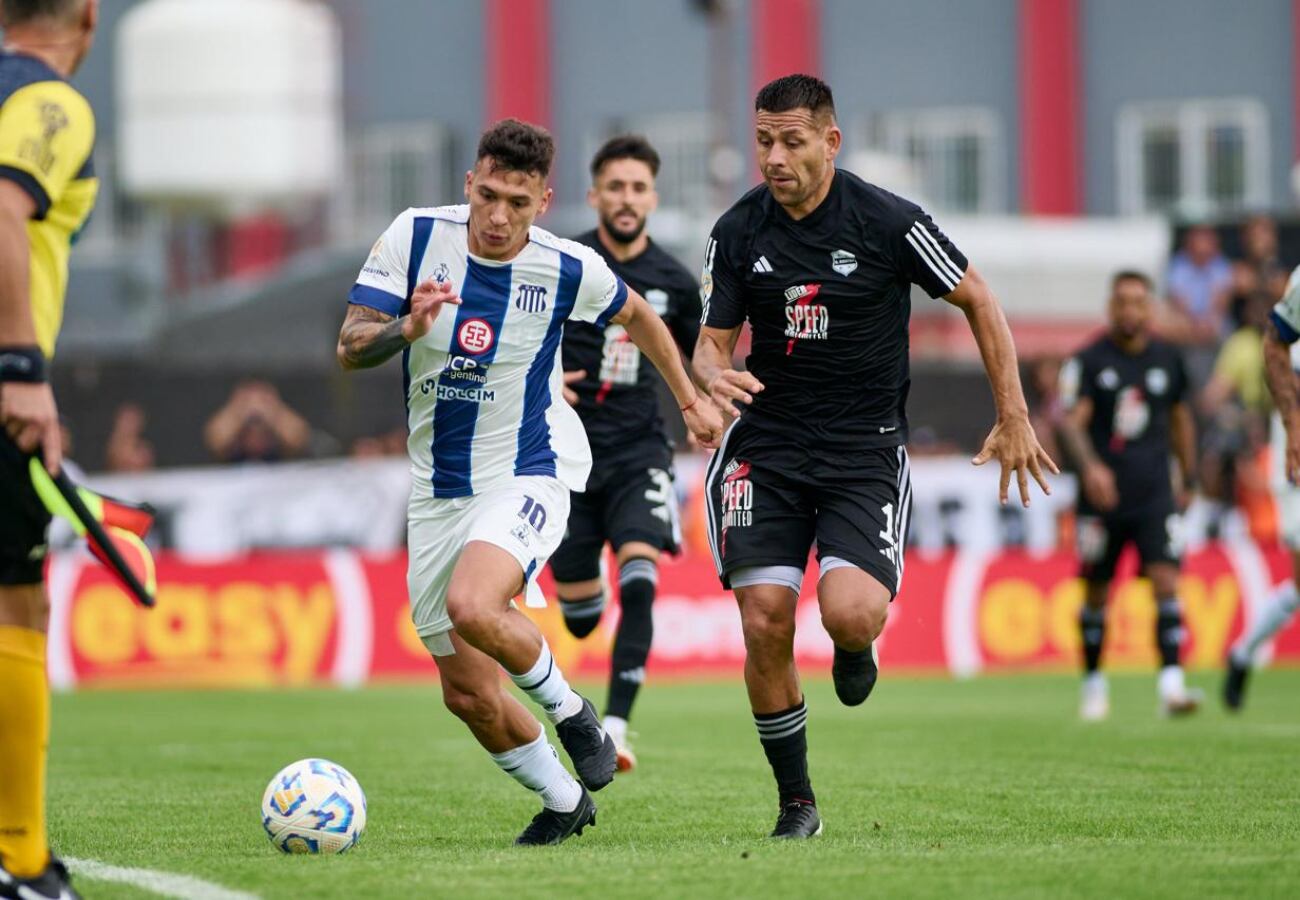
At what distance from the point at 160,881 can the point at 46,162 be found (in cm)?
212

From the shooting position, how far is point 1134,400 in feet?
44.6

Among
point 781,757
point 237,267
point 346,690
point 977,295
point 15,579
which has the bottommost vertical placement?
point 346,690

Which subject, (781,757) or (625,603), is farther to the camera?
(625,603)

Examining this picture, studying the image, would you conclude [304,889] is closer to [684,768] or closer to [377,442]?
[684,768]

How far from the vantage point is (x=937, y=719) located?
43.3ft

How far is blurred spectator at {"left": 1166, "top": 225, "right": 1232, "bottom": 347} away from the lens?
21484 mm

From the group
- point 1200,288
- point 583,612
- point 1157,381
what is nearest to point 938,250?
point 583,612

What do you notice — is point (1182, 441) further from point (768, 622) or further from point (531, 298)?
point (531, 298)

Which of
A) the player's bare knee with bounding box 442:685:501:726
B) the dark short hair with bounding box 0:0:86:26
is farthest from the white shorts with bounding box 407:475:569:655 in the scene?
the dark short hair with bounding box 0:0:86:26

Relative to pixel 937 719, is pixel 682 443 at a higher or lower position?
higher

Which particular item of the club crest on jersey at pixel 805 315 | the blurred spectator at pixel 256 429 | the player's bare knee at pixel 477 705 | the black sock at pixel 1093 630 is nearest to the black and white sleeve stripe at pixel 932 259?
the club crest on jersey at pixel 805 315

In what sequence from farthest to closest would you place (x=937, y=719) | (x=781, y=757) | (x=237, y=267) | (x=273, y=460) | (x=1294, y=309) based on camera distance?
1. (x=237, y=267)
2. (x=273, y=460)
3. (x=937, y=719)
4. (x=1294, y=309)
5. (x=781, y=757)

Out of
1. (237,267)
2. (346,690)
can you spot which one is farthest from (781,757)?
(237,267)

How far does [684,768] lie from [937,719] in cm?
379
